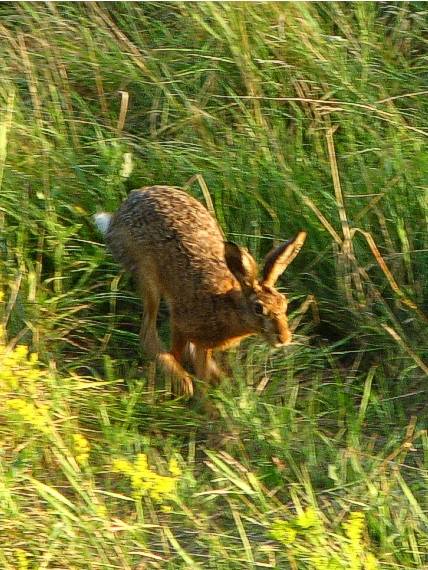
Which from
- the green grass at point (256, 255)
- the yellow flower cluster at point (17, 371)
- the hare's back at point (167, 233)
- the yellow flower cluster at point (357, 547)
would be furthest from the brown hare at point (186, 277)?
the yellow flower cluster at point (357, 547)

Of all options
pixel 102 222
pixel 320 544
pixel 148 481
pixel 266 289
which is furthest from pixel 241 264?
pixel 320 544

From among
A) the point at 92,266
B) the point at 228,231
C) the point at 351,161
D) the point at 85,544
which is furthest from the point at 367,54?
the point at 85,544

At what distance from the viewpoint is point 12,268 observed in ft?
18.1

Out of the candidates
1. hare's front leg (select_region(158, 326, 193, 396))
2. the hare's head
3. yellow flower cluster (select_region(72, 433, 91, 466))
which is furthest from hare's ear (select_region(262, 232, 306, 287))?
yellow flower cluster (select_region(72, 433, 91, 466))

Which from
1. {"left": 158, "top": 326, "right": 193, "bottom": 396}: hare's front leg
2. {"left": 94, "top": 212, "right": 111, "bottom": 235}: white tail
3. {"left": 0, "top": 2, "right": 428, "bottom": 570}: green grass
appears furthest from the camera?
{"left": 94, "top": 212, "right": 111, "bottom": 235}: white tail

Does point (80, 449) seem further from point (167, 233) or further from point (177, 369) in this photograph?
Answer: point (167, 233)

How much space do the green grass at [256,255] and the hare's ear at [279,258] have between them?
0.38 meters

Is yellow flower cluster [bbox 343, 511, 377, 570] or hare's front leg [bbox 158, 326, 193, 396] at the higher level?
yellow flower cluster [bbox 343, 511, 377, 570]

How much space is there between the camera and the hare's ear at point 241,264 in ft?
16.8

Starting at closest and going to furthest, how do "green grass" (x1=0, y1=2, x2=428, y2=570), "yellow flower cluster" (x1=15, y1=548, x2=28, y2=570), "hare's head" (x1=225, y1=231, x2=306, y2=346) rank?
1. "yellow flower cluster" (x1=15, y1=548, x2=28, y2=570)
2. "green grass" (x1=0, y1=2, x2=428, y2=570)
3. "hare's head" (x1=225, y1=231, x2=306, y2=346)

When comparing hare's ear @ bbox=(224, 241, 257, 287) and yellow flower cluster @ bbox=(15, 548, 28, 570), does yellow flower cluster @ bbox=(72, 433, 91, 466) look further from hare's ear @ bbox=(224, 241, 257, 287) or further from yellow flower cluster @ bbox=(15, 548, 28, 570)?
hare's ear @ bbox=(224, 241, 257, 287)

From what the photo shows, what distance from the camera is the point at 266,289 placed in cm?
520

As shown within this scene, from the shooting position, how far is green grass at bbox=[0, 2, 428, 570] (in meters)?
4.31

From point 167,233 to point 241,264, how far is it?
51 centimetres
